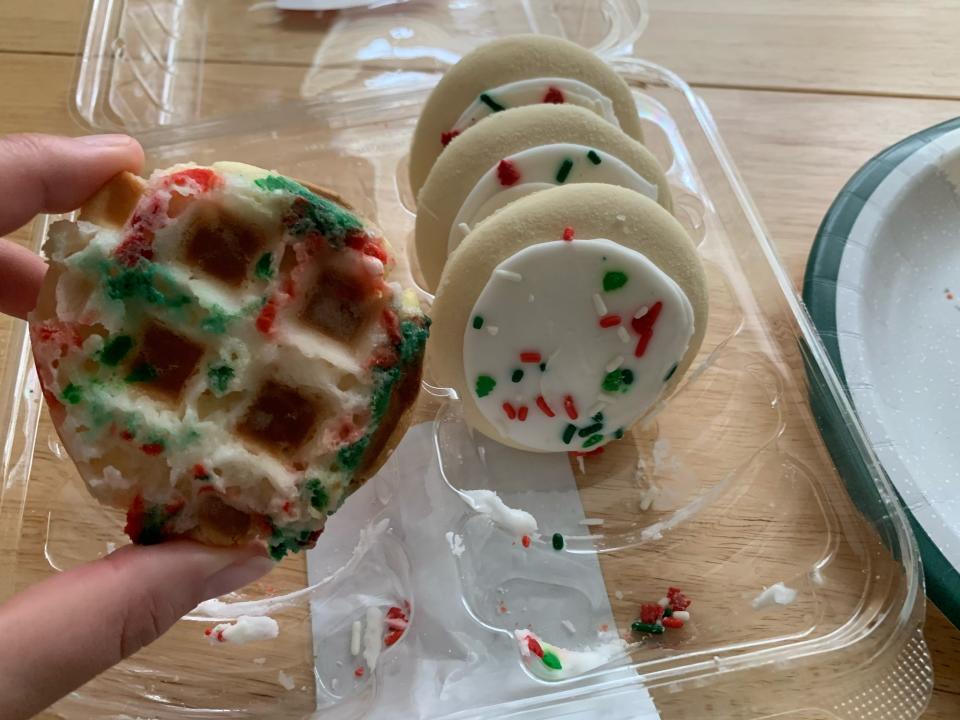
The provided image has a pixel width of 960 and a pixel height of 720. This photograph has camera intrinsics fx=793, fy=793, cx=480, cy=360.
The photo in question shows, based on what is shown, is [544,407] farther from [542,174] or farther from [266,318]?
[266,318]

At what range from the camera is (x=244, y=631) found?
3.62 feet

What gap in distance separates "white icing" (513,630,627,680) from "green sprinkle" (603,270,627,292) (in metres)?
0.49

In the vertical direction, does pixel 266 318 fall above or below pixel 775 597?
above

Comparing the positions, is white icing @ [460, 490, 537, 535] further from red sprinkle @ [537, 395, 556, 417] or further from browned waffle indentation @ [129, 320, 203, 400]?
browned waffle indentation @ [129, 320, 203, 400]

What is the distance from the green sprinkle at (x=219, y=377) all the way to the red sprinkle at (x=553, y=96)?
69cm

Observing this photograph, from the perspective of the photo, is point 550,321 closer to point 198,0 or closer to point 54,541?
point 54,541

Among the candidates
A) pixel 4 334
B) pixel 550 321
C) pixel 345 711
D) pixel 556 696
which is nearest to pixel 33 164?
pixel 4 334

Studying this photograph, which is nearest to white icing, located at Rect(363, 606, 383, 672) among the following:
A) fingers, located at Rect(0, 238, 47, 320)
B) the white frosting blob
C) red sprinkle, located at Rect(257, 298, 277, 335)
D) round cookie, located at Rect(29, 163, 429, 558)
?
round cookie, located at Rect(29, 163, 429, 558)

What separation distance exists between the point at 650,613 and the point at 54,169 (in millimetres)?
952

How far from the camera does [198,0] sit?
6.11 feet

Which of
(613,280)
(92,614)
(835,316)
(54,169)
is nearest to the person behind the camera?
(92,614)

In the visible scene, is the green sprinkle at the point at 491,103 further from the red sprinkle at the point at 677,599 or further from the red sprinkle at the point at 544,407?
the red sprinkle at the point at 677,599

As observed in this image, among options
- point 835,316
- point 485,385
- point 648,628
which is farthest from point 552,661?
point 835,316

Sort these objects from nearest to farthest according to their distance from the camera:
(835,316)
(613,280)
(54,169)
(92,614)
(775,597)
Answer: (92,614) < (54,169) < (613,280) < (775,597) < (835,316)
